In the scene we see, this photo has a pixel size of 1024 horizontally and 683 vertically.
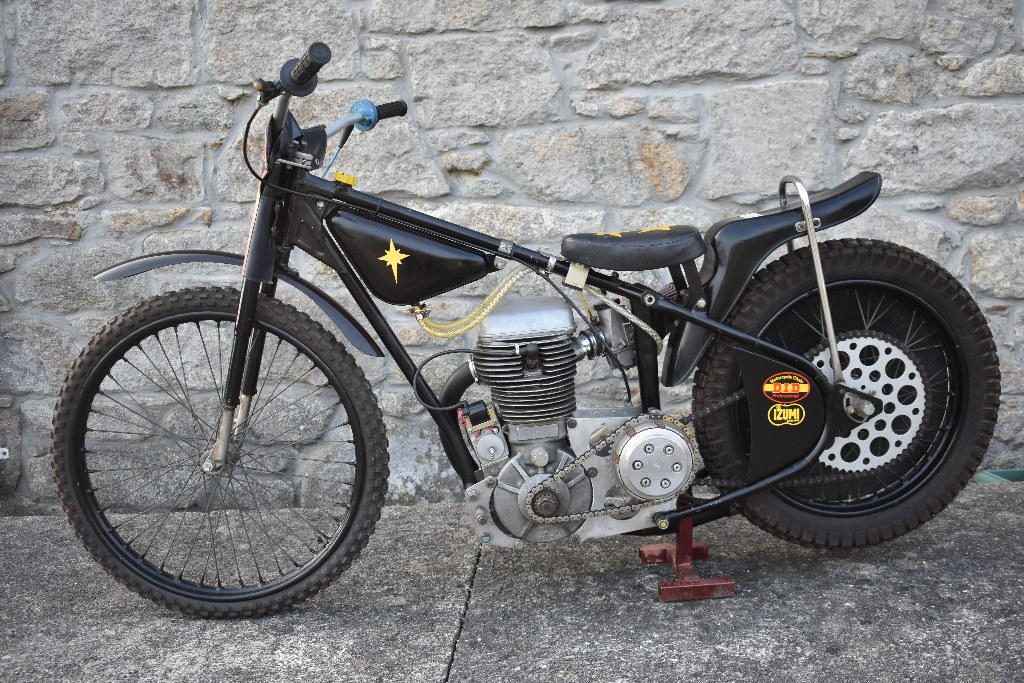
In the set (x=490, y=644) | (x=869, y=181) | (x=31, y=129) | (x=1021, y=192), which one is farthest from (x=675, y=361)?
(x=31, y=129)

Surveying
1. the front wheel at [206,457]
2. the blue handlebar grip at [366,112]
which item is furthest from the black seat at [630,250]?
the front wheel at [206,457]

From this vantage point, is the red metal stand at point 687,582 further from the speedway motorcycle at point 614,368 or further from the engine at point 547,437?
the engine at point 547,437

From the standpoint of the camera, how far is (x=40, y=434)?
371 centimetres

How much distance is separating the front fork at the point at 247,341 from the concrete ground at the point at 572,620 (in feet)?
1.75

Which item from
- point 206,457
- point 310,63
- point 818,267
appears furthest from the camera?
point 206,457

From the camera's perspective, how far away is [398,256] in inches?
102

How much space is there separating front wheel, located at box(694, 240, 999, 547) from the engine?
234mm

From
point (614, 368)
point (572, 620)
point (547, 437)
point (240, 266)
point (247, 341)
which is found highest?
point (240, 266)

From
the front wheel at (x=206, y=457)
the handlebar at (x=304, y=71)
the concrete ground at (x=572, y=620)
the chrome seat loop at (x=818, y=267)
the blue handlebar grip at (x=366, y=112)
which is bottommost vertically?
the concrete ground at (x=572, y=620)

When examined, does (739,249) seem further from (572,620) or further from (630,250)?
(572,620)

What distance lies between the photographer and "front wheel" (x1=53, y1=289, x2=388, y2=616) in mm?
2717

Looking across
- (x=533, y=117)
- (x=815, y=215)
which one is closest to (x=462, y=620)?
(x=815, y=215)

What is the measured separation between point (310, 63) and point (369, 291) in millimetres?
688

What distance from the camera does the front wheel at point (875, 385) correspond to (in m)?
2.72
